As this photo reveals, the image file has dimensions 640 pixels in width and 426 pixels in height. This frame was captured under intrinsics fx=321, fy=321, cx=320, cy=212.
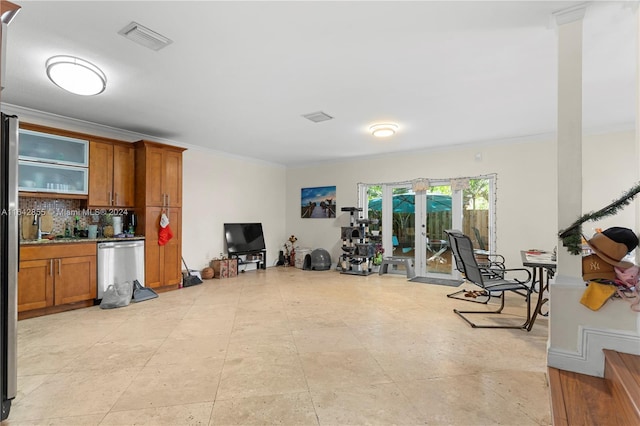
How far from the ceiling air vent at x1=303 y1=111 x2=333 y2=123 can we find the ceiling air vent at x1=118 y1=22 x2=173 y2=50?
2041mm

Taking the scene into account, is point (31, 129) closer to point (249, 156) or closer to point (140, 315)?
point (140, 315)

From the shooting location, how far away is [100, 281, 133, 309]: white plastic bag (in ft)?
13.5

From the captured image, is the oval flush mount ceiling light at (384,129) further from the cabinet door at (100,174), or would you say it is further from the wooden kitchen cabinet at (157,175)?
the cabinet door at (100,174)

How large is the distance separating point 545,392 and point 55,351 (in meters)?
3.86

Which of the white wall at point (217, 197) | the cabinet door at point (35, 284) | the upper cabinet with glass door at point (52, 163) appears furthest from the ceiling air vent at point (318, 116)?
the cabinet door at point (35, 284)

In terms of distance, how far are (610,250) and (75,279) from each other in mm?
5389

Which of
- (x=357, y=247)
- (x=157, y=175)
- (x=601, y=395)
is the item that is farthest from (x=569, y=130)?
(x=157, y=175)

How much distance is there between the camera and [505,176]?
18.2ft

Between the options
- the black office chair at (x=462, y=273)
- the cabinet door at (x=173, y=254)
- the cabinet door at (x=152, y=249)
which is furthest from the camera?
the cabinet door at (x=173, y=254)

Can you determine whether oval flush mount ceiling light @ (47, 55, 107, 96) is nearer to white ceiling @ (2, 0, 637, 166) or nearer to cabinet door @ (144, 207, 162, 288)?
white ceiling @ (2, 0, 637, 166)

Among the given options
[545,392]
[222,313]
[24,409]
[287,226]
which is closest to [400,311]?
[545,392]

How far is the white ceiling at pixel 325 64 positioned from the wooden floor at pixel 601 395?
2.27 meters

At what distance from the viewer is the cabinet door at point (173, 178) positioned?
16.8 ft

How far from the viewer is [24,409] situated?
1971 millimetres
